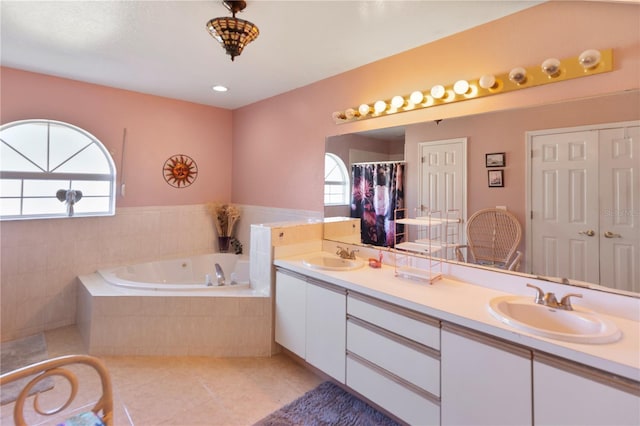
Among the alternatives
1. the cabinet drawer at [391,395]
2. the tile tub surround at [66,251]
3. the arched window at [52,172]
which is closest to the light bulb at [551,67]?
the cabinet drawer at [391,395]

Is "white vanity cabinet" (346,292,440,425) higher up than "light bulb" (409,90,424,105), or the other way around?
"light bulb" (409,90,424,105)

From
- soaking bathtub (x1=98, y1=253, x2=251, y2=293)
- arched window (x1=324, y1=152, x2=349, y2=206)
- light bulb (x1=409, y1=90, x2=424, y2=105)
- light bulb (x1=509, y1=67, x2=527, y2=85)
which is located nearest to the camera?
light bulb (x1=509, y1=67, x2=527, y2=85)

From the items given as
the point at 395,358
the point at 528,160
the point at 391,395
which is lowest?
the point at 391,395

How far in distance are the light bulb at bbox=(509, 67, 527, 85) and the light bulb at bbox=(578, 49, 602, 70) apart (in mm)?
260

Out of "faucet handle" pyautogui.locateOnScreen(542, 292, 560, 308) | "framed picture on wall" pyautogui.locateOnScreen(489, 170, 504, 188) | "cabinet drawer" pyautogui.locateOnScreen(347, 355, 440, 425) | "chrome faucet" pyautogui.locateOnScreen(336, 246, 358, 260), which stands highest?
"framed picture on wall" pyautogui.locateOnScreen(489, 170, 504, 188)

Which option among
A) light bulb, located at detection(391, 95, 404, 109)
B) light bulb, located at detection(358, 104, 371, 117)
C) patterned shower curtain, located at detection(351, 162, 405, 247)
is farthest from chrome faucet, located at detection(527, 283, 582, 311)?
light bulb, located at detection(358, 104, 371, 117)

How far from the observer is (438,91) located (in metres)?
2.24

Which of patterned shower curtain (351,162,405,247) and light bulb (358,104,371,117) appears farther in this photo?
light bulb (358,104,371,117)

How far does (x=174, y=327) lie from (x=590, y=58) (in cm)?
328

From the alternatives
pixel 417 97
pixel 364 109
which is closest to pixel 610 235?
pixel 417 97

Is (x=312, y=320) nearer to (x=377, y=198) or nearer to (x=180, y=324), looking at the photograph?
(x=377, y=198)

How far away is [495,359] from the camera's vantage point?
1.41 meters

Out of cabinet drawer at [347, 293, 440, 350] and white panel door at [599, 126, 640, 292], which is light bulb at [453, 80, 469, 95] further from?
cabinet drawer at [347, 293, 440, 350]

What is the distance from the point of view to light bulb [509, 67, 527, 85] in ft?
6.24
